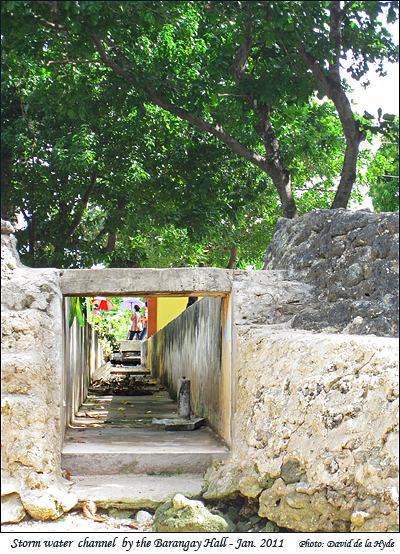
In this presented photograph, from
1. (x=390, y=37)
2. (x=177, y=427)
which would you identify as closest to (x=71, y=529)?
(x=177, y=427)

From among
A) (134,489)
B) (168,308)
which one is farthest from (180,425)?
(168,308)

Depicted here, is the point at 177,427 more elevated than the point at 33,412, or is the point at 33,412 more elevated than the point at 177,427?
the point at 33,412

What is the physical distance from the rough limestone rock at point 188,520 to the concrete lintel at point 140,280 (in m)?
1.80

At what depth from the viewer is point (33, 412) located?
17.1ft

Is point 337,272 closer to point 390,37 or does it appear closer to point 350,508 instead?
point 390,37

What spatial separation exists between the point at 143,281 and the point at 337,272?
143 cm

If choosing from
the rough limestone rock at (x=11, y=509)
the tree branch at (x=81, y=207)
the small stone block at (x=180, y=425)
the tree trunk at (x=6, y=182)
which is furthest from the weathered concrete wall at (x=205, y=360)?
the tree trunk at (x=6, y=182)

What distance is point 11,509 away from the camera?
4.89m

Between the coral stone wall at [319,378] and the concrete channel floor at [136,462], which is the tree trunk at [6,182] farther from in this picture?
the coral stone wall at [319,378]

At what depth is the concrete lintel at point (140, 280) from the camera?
6.15 meters

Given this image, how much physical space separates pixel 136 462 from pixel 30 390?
1.15 m

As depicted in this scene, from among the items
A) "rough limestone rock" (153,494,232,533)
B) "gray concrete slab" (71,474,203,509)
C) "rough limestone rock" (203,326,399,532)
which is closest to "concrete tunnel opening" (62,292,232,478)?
"gray concrete slab" (71,474,203,509)

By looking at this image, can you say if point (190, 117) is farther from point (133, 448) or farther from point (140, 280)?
point (133, 448)

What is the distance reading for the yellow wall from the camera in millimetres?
17358
